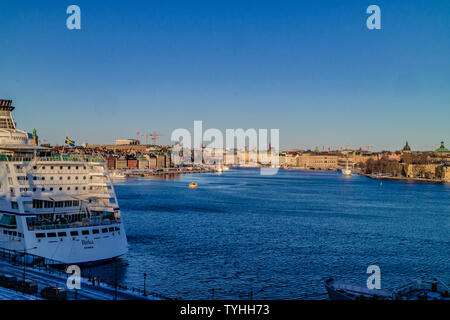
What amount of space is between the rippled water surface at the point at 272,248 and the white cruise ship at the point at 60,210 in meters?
1.38

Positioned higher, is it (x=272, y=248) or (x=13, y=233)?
(x=13, y=233)

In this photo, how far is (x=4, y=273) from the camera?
53.1ft

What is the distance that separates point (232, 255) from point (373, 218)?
66.3ft

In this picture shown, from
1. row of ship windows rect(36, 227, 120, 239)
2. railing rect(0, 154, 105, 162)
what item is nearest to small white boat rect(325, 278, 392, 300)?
row of ship windows rect(36, 227, 120, 239)

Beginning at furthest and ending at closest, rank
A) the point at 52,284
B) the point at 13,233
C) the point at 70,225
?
1. the point at 70,225
2. the point at 13,233
3. the point at 52,284

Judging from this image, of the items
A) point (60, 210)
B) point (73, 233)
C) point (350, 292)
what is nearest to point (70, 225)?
point (73, 233)

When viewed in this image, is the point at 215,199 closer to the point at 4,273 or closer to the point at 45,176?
the point at 45,176

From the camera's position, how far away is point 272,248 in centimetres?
2756

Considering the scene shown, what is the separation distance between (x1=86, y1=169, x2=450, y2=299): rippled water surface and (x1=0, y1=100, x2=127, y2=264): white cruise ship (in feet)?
4.51

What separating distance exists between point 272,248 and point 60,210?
11892 mm

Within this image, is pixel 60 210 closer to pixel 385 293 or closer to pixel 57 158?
pixel 57 158

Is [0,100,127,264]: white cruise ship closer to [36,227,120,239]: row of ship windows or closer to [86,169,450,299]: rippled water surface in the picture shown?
[36,227,120,239]: row of ship windows

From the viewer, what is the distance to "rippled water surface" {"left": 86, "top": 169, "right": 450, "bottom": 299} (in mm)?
20500

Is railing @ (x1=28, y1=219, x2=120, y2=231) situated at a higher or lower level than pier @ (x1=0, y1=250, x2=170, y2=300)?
higher
